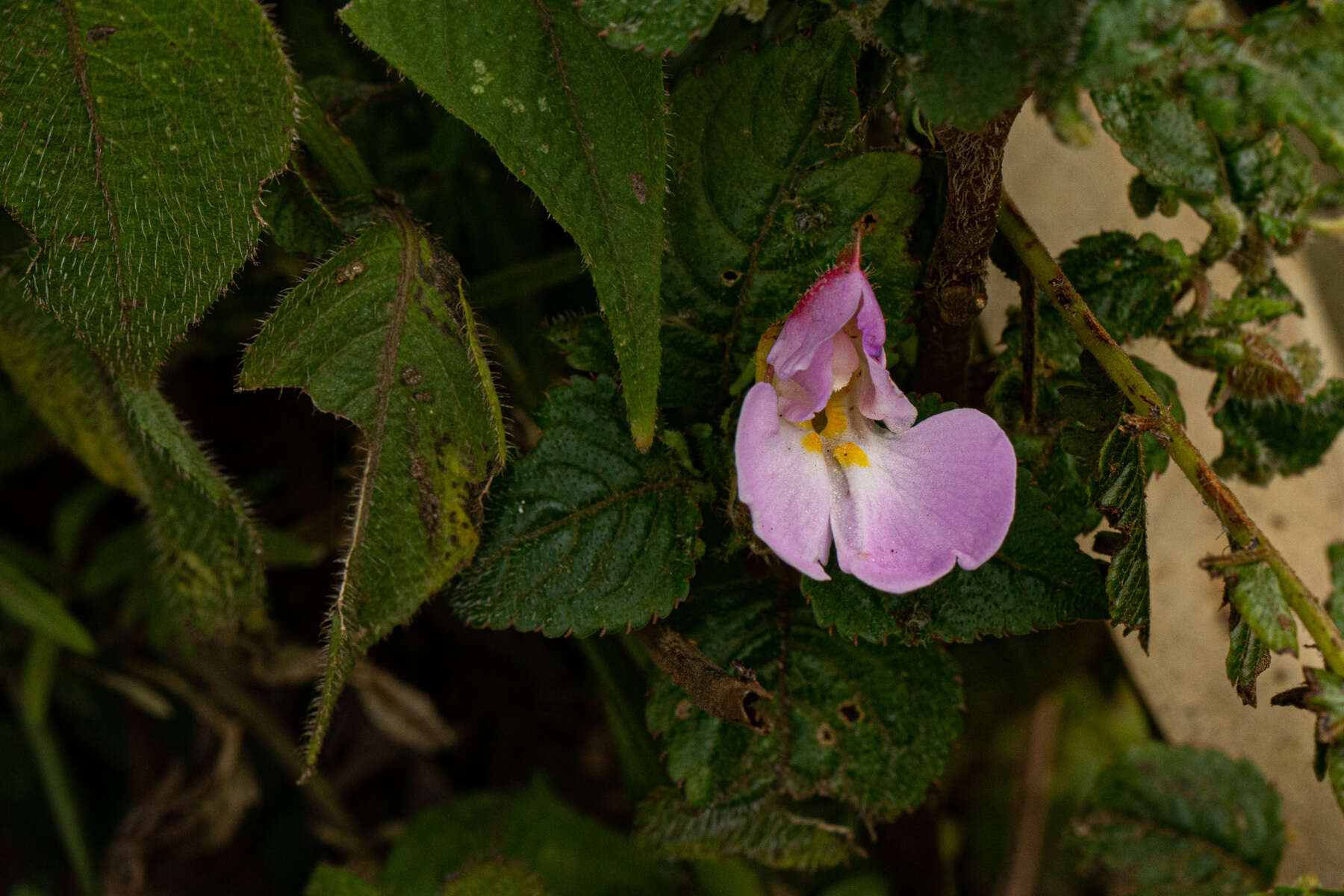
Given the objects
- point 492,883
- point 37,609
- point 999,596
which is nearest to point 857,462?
point 999,596

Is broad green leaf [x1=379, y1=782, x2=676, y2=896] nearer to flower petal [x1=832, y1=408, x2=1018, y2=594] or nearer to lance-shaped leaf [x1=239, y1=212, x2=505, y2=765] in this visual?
lance-shaped leaf [x1=239, y1=212, x2=505, y2=765]

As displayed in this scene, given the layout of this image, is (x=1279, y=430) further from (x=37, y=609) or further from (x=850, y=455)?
(x=37, y=609)

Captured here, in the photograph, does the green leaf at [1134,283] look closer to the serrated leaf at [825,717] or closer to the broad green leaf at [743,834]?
the serrated leaf at [825,717]

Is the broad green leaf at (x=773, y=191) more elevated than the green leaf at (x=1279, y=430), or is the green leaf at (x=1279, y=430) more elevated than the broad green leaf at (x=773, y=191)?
the broad green leaf at (x=773, y=191)

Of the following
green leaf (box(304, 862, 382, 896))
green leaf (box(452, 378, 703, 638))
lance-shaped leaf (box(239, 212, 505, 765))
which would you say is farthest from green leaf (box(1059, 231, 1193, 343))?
green leaf (box(304, 862, 382, 896))

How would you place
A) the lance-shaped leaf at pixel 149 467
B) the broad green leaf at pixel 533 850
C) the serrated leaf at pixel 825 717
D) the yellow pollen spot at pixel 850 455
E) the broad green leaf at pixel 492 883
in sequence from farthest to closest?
the broad green leaf at pixel 533 850, the broad green leaf at pixel 492 883, the lance-shaped leaf at pixel 149 467, the serrated leaf at pixel 825 717, the yellow pollen spot at pixel 850 455

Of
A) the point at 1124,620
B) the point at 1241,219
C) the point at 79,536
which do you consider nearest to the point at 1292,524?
the point at 1241,219

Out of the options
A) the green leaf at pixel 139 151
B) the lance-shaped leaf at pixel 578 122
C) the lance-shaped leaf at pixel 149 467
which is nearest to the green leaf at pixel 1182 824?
the lance-shaped leaf at pixel 578 122
